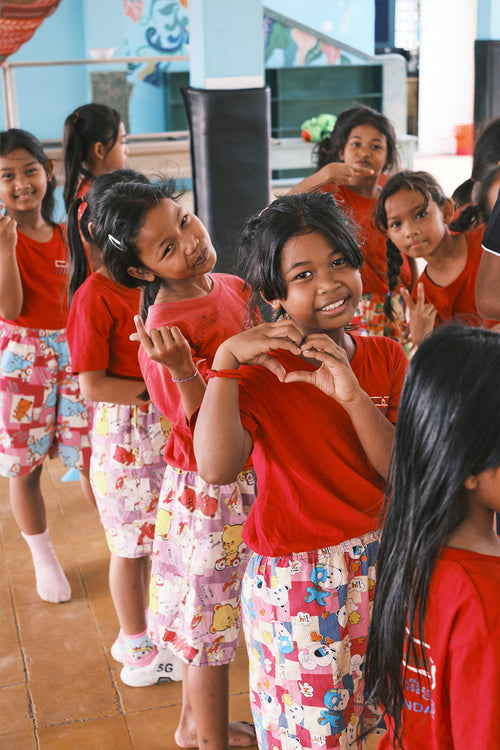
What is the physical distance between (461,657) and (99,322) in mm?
1374

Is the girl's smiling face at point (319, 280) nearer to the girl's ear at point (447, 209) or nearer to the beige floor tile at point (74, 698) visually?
the girl's ear at point (447, 209)

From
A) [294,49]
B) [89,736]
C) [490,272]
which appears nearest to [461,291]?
[490,272]

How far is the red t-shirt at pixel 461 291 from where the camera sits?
2180 mm

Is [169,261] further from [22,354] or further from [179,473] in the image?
[22,354]

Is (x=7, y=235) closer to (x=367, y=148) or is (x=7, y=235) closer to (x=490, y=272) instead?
(x=367, y=148)

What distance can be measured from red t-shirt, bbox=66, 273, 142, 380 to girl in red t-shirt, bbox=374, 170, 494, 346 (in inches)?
30.4

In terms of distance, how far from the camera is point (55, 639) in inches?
98.3

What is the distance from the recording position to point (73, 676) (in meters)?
2.30

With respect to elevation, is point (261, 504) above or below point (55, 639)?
above

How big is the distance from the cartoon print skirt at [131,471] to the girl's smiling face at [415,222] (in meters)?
0.88

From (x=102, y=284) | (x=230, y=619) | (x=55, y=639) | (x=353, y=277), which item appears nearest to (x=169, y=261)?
(x=102, y=284)

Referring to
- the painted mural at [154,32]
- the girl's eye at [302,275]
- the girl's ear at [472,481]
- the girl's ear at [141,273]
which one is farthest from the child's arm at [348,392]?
the painted mural at [154,32]

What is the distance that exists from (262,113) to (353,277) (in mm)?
3146

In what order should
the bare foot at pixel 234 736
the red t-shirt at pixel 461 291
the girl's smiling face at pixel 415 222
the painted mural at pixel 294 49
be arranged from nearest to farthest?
1. the bare foot at pixel 234 736
2. the red t-shirt at pixel 461 291
3. the girl's smiling face at pixel 415 222
4. the painted mural at pixel 294 49
